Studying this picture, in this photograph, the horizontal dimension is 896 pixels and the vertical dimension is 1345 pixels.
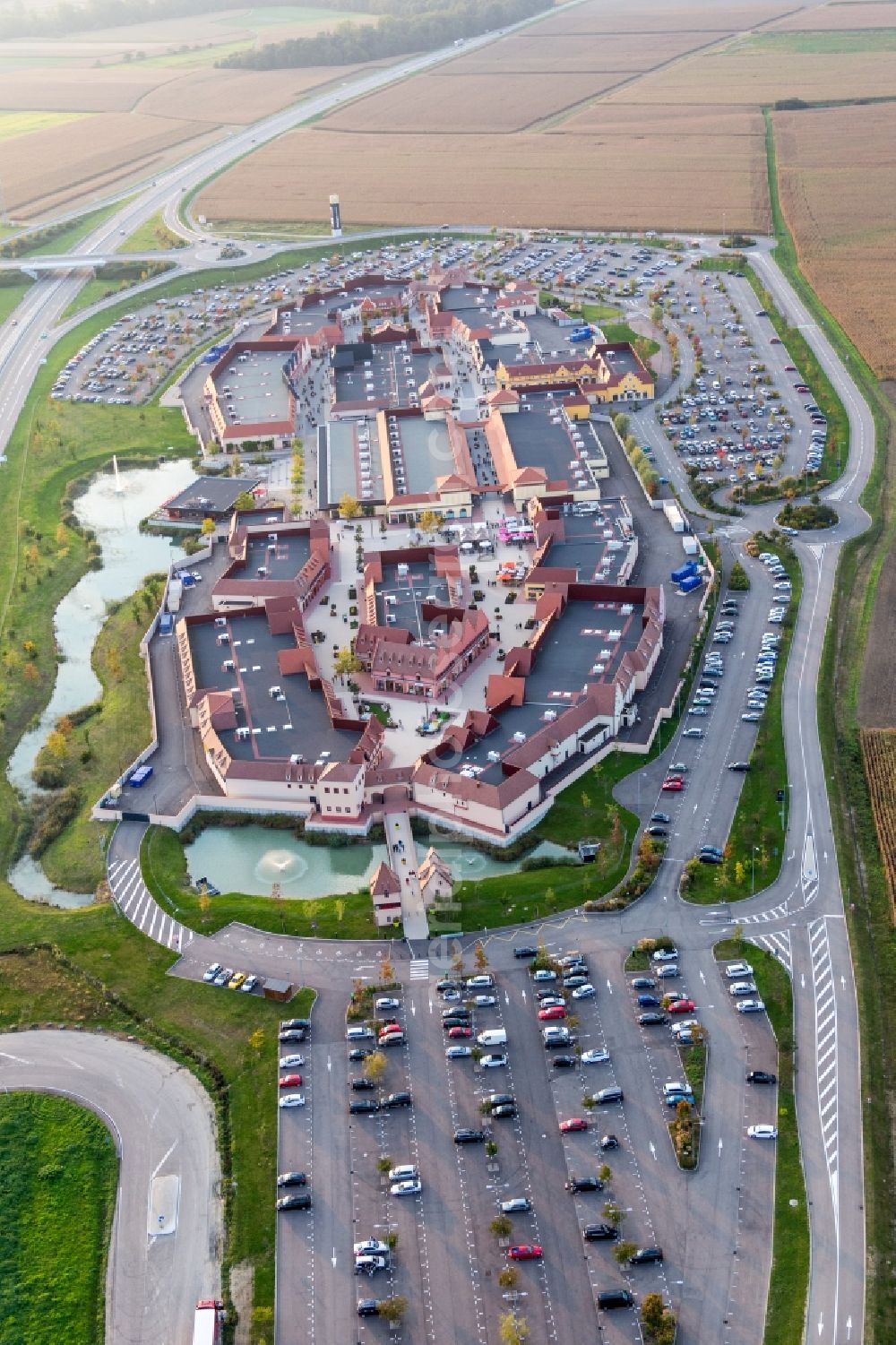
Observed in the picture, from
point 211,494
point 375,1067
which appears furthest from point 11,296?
point 375,1067

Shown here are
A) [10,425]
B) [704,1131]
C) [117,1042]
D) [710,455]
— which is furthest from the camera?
[10,425]

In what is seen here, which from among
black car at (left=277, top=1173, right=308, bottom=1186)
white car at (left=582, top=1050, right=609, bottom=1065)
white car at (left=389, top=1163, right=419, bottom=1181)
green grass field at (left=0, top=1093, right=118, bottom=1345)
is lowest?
green grass field at (left=0, top=1093, right=118, bottom=1345)

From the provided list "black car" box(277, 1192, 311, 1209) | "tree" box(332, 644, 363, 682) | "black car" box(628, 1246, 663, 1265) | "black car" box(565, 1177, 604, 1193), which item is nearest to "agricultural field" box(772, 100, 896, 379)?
"tree" box(332, 644, 363, 682)

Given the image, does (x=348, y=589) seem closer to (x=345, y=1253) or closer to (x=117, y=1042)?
(x=117, y=1042)

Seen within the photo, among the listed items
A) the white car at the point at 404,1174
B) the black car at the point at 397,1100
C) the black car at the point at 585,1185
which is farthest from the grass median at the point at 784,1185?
the black car at the point at 397,1100

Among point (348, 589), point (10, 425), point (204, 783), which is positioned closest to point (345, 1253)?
point (204, 783)

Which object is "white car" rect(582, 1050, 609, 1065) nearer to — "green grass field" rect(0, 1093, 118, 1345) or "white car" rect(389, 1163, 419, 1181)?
"white car" rect(389, 1163, 419, 1181)
